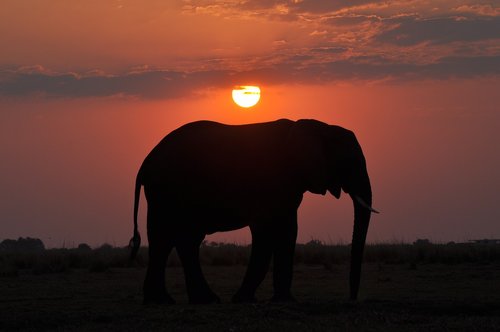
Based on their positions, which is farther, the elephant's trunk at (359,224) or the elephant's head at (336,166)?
the elephant's head at (336,166)

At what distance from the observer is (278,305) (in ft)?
53.9

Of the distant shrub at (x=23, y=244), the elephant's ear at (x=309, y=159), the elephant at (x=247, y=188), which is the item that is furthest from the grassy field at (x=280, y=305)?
the distant shrub at (x=23, y=244)

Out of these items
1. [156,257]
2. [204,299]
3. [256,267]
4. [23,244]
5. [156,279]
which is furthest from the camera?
[23,244]

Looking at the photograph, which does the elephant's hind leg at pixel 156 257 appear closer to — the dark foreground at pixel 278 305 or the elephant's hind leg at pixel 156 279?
the elephant's hind leg at pixel 156 279

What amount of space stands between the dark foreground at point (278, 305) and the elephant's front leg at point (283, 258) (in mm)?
465

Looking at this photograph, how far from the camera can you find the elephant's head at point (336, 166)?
19203 millimetres

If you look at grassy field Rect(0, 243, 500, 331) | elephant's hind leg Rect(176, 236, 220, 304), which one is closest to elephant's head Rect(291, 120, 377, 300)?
grassy field Rect(0, 243, 500, 331)

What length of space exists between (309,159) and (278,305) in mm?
3783

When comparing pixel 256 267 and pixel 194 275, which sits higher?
pixel 256 267

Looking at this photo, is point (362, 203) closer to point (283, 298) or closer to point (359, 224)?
point (359, 224)

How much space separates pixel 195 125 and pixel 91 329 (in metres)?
6.68

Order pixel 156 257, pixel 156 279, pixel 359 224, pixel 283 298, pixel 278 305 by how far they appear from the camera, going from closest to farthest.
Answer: pixel 278 305, pixel 283 298, pixel 359 224, pixel 156 279, pixel 156 257

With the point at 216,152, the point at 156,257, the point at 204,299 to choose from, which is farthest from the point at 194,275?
the point at 216,152

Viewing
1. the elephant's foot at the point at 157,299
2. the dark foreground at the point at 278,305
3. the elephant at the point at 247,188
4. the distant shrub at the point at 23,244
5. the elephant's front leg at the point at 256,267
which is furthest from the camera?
the distant shrub at the point at 23,244
